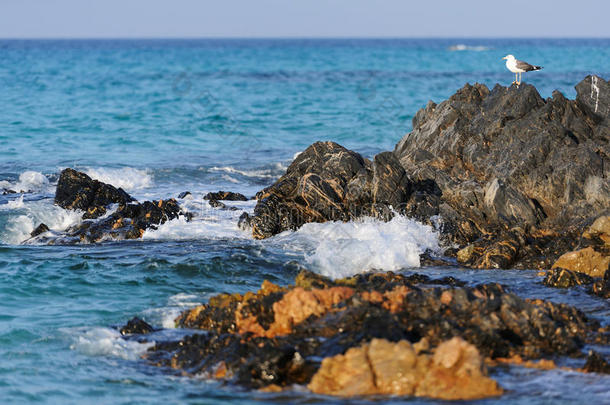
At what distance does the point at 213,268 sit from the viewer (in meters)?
16.7

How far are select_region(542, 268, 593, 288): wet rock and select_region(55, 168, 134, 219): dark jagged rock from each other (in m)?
12.0

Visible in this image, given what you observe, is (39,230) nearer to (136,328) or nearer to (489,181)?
(136,328)

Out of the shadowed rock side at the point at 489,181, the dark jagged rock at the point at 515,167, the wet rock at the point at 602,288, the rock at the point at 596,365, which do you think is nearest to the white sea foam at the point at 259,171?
the dark jagged rock at the point at 515,167

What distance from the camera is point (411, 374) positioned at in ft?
32.2

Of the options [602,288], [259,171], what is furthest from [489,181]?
[259,171]

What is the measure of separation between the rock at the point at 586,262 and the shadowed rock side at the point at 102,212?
10.1m

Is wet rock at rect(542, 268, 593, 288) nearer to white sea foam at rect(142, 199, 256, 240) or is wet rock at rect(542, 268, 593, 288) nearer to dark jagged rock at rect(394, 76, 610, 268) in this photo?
dark jagged rock at rect(394, 76, 610, 268)

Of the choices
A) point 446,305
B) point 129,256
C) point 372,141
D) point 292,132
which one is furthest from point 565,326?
point 292,132

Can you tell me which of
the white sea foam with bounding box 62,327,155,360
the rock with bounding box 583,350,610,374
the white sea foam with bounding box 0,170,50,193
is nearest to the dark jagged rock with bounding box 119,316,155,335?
the white sea foam with bounding box 62,327,155,360

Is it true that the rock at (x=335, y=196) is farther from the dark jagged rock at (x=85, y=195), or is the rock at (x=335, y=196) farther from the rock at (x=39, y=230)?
the rock at (x=39, y=230)

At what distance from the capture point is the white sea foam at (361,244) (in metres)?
17.0

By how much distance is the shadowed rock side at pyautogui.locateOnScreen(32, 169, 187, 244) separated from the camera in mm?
19672

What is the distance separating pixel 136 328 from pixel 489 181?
10.6 metres

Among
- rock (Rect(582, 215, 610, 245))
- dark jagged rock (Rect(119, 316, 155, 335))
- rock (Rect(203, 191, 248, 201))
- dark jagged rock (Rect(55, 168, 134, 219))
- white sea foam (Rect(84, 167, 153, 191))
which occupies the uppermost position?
rock (Rect(582, 215, 610, 245))
